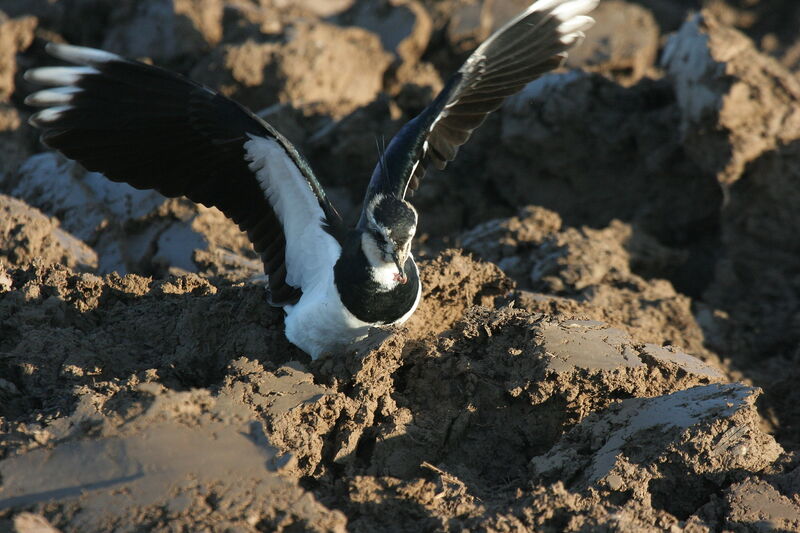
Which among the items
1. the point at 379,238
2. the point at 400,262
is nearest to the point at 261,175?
the point at 379,238

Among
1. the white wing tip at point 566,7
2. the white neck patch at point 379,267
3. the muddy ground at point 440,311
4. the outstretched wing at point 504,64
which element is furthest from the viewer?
the white wing tip at point 566,7

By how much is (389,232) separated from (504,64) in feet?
4.91

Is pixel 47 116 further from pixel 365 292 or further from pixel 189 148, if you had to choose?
pixel 365 292

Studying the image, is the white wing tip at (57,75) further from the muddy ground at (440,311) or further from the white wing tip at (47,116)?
the muddy ground at (440,311)

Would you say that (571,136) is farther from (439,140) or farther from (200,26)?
(200,26)

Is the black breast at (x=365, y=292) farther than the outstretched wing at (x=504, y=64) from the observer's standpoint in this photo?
No

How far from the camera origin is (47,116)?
3.72 meters

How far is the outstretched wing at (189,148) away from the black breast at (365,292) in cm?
16

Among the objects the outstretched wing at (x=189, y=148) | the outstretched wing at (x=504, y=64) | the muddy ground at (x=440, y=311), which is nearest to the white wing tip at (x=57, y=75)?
the outstretched wing at (x=189, y=148)

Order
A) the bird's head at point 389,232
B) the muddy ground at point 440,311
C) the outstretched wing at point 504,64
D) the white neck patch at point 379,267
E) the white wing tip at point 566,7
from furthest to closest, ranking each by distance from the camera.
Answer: the white wing tip at point 566,7, the outstretched wing at point 504,64, the white neck patch at point 379,267, the bird's head at point 389,232, the muddy ground at point 440,311

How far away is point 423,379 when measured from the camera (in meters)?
3.58

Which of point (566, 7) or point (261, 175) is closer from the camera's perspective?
point (261, 175)

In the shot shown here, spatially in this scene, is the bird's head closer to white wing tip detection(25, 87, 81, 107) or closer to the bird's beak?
the bird's beak

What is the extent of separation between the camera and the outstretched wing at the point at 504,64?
4.55 metres
